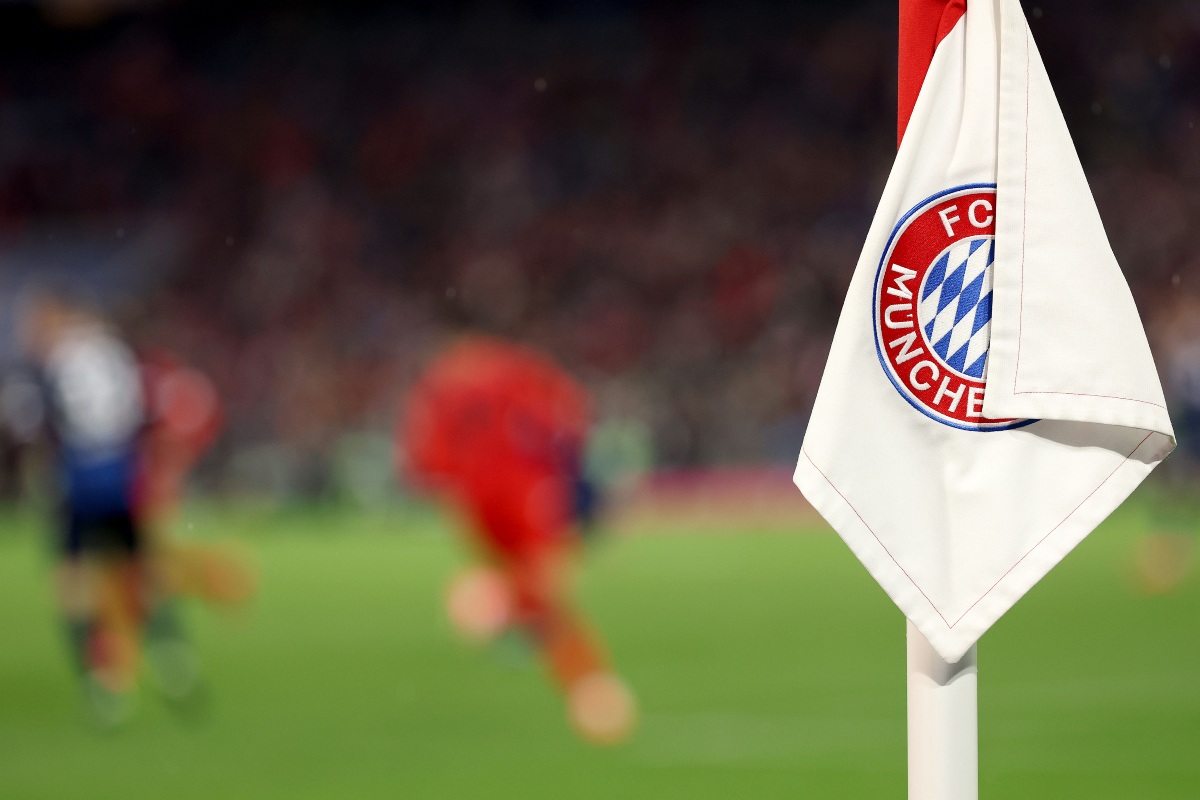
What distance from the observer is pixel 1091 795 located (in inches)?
179

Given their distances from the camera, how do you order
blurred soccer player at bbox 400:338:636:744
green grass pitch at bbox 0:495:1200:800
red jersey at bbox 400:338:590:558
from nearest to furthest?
1. green grass pitch at bbox 0:495:1200:800
2. blurred soccer player at bbox 400:338:636:744
3. red jersey at bbox 400:338:590:558

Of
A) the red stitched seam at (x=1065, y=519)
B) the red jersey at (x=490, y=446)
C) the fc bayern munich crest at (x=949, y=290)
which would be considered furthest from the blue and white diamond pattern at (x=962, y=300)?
the red jersey at (x=490, y=446)

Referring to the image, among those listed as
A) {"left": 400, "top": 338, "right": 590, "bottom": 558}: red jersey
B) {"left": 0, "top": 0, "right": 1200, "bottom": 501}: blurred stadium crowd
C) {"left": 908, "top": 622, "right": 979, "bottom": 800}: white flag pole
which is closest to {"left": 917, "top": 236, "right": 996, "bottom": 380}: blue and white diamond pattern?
{"left": 908, "top": 622, "right": 979, "bottom": 800}: white flag pole

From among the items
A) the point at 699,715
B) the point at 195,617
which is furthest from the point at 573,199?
the point at 699,715

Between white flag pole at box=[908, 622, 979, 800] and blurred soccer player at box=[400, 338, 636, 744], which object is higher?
blurred soccer player at box=[400, 338, 636, 744]

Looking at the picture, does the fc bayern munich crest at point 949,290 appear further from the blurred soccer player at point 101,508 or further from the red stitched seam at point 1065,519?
the blurred soccer player at point 101,508

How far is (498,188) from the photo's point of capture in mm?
21609

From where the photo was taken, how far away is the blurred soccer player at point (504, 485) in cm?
586

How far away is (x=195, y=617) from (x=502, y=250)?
10733mm

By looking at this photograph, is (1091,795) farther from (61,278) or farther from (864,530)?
(61,278)

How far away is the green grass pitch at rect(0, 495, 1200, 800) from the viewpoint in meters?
5.06

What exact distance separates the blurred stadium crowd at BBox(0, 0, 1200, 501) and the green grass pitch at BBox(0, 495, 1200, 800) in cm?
787

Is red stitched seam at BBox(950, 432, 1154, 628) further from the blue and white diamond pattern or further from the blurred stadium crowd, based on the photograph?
the blurred stadium crowd

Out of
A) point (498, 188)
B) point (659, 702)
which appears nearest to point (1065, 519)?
point (659, 702)
